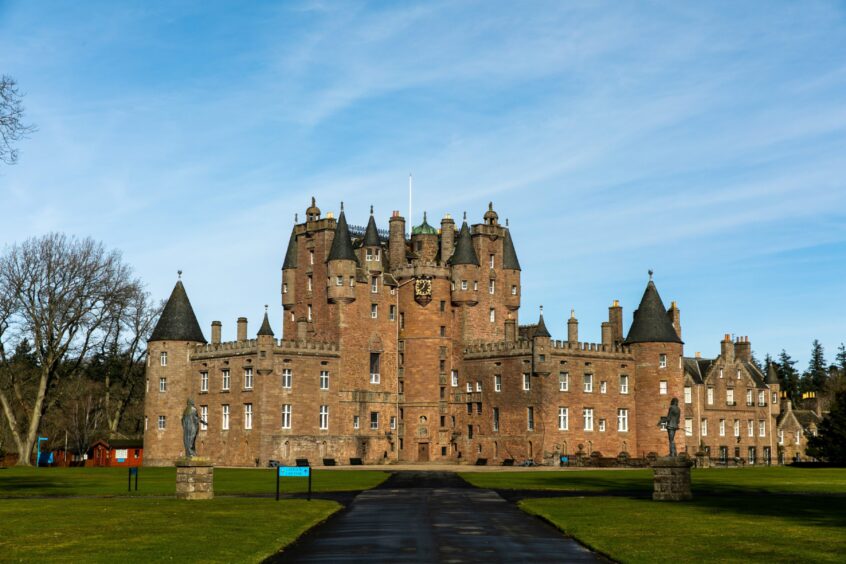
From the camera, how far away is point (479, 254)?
314 feet

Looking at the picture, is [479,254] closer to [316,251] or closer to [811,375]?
[316,251]

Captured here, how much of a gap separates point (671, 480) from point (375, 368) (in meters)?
53.5

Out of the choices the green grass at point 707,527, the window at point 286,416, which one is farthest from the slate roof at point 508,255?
the green grass at point 707,527

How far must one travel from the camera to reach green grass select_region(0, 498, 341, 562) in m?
23.3

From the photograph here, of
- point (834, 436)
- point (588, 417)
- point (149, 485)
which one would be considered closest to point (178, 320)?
point (588, 417)

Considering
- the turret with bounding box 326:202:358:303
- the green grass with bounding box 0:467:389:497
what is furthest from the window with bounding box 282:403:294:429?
the green grass with bounding box 0:467:389:497

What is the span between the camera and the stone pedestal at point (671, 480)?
127ft

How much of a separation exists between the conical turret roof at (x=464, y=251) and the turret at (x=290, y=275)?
1338 cm

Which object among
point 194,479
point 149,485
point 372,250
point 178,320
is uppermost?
point 372,250

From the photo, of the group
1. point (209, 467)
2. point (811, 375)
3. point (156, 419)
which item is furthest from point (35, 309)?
point (811, 375)

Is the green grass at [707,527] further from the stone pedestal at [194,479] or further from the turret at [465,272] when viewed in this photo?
the turret at [465,272]

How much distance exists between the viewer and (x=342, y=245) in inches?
3514

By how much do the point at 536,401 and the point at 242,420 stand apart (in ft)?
74.1

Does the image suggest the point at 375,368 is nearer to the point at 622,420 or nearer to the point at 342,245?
the point at 342,245
